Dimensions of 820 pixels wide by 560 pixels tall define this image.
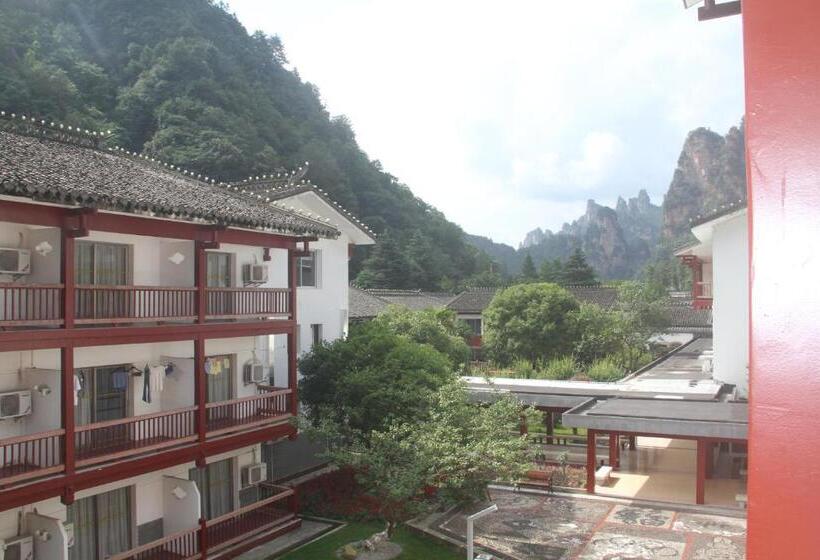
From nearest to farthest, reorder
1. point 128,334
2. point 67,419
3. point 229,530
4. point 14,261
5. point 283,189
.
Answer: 1. point 67,419
2. point 14,261
3. point 128,334
4. point 229,530
5. point 283,189

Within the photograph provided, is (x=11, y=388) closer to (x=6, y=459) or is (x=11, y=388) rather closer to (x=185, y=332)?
(x=6, y=459)

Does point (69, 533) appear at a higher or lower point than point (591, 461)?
higher

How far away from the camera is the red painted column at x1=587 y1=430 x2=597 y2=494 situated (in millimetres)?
18844

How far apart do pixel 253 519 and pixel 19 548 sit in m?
4.87

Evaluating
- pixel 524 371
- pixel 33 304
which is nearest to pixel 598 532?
pixel 33 304

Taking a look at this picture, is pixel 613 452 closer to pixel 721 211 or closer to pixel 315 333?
pixel 721 211

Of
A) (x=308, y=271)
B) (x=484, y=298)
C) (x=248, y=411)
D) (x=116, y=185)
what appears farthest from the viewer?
(x=484, y=298)

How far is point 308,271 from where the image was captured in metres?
23.0

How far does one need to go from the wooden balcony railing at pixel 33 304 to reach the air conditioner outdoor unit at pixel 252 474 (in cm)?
636

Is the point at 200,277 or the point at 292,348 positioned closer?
the point at 200,277

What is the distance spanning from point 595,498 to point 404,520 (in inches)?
242

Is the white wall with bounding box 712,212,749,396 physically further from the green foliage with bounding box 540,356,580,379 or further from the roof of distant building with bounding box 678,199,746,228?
the green foliage with bounding box 540,356,580,379

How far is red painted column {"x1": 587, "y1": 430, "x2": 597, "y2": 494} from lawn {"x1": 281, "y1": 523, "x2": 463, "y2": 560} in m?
5.73

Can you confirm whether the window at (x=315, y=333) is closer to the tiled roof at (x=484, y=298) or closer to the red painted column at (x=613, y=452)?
the red painted column at (x=613, y=452)
